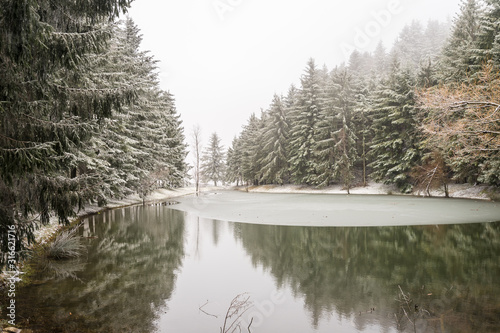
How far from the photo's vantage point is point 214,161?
7219cm

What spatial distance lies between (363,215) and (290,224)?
467 centimetres

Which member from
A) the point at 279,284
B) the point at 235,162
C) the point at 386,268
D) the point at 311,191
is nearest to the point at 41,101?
the point at 279,284

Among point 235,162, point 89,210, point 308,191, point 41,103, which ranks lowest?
point 308,191

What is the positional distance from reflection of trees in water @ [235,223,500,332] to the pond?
0.03 m

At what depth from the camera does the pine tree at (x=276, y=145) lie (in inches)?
1694

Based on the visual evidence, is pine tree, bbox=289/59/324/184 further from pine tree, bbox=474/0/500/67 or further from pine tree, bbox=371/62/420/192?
pine tree, bbox=474/0/500/67

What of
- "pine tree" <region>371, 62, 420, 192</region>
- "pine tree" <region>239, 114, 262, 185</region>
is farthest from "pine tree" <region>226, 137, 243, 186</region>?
"pine tree" <region>371, 62, 420, 192</region>

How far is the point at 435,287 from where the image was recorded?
228 inches

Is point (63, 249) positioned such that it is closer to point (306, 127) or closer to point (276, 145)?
point (306, 127)

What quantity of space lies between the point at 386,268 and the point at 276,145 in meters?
37.3

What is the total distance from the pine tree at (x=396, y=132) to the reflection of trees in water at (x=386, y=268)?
62.7ft

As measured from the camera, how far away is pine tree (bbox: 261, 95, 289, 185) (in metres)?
43.0

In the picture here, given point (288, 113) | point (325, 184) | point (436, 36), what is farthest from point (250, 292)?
point (436, 36)

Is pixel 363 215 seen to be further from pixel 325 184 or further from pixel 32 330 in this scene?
pixel 325 184
